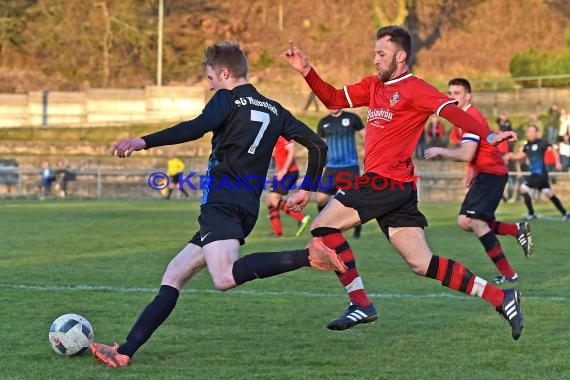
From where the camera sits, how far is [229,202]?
6715 mm

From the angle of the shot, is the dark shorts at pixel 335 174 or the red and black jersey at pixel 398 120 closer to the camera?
the red and black jersey at pixel 398 120

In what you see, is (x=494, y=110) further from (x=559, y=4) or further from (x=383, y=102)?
(x=383, y=102)

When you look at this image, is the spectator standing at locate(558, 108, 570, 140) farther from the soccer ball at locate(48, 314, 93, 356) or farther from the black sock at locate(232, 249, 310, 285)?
the soccer ball at locate(48, 314, 93, 356)

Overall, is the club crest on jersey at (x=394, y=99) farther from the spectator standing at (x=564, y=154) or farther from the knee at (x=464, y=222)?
the spectator standing at (x=564, y=154)

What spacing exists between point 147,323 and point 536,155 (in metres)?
16.8

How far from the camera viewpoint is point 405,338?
775 centimetres

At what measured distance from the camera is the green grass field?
21.8 ft

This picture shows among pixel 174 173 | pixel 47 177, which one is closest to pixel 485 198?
pixel 174 173

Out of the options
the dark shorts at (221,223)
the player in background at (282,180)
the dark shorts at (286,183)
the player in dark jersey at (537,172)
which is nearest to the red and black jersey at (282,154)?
the player in background at (282,180)

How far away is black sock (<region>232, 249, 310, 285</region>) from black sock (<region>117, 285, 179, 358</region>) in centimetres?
48

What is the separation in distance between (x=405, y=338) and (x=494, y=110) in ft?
117

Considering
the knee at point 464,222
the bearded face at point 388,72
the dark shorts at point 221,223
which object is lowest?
the knee at point 464,222

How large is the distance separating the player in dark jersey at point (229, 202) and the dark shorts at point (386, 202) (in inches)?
36.0

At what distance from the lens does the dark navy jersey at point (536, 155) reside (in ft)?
73.4
